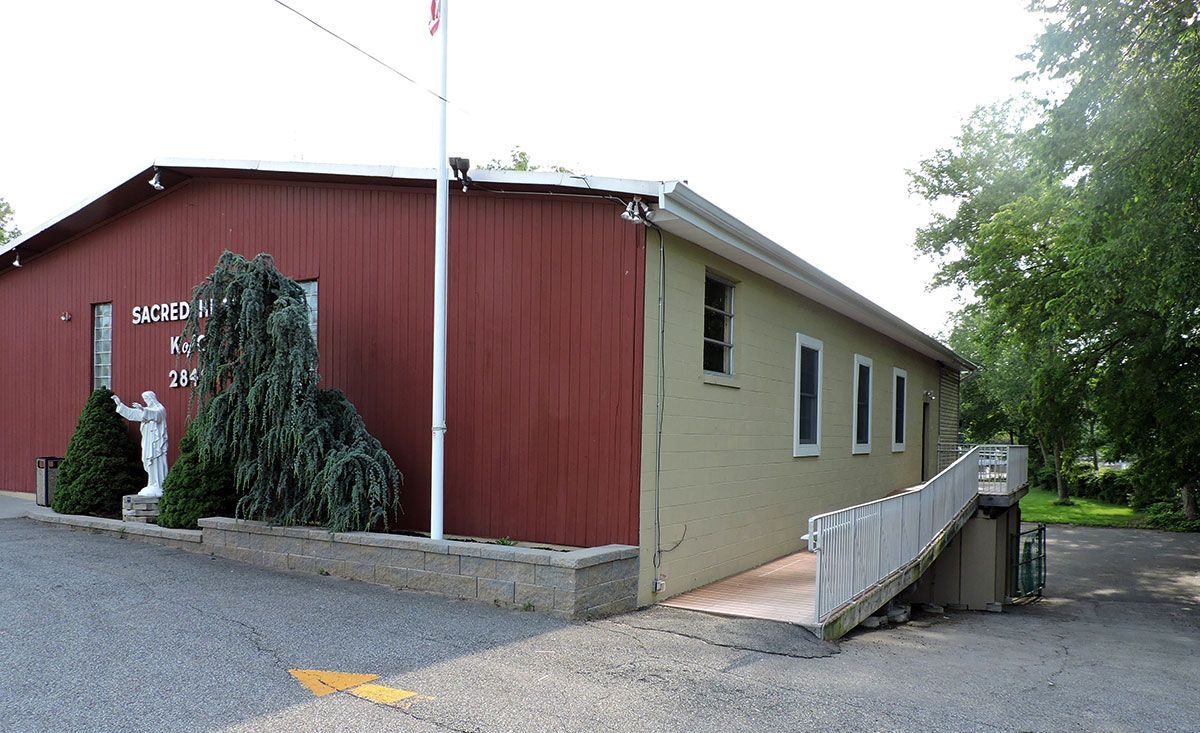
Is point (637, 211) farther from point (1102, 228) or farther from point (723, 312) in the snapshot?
point (1102, 228)

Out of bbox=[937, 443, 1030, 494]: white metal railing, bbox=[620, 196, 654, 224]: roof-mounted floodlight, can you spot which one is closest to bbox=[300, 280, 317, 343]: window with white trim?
bbox=[620, 196, 654, 224]: roof-mounted floodlight

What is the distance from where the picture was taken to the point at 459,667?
5.70 m

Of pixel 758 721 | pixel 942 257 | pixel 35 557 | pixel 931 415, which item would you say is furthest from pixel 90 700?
pixel 942 257

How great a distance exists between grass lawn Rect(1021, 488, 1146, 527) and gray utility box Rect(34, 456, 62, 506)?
32427 mm

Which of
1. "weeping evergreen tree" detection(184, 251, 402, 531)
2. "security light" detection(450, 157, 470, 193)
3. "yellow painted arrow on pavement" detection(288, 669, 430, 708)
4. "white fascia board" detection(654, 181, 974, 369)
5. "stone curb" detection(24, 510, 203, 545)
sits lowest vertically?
"stone curb" detection(24, 510, 203, 545)

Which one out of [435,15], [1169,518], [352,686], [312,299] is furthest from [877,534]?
[1169,518]

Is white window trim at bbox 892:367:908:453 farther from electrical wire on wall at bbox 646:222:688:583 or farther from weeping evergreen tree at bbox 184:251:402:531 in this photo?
weeping evergreen tree at bbox 184:251:402:531

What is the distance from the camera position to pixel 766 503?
35.8ft

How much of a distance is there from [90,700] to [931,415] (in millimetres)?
19601

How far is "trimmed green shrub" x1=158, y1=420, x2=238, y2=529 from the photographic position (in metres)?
10.4

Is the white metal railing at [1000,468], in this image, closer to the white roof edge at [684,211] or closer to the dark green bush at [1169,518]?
the white roof edge at [684,211]

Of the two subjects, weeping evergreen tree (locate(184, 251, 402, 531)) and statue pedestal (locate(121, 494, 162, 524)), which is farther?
statue pedestal (locate(121, 494, 162, 524))

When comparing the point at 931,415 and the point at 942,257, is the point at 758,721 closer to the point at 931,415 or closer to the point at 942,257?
the point at 931,415

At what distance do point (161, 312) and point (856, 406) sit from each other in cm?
1075
